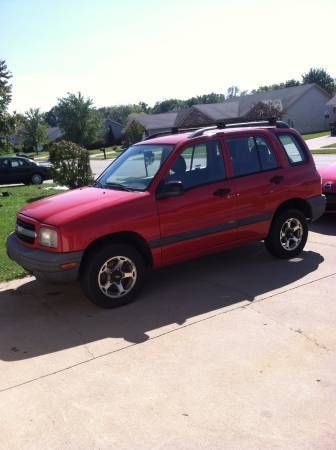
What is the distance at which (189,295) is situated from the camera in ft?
17.6

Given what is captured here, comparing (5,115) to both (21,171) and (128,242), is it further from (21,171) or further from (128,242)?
(128,242)

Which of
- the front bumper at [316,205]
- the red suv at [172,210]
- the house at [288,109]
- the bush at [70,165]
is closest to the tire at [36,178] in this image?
Answer: the bush at [70,165]

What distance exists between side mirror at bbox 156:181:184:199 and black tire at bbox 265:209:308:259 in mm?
1707

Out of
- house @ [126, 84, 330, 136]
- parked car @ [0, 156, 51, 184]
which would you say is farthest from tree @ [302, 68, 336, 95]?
parked car @ [0, 156, 51, 184]

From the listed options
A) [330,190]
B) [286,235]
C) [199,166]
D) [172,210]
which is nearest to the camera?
[172,210]

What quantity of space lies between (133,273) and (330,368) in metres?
2.32

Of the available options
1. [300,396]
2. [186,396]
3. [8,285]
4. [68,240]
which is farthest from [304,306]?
[8,285]

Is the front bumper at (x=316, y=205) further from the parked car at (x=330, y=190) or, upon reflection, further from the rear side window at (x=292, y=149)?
the parked car at (x=330, y=190)

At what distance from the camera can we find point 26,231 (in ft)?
17.3

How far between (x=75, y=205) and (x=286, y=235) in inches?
116

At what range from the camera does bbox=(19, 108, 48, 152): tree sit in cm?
6744

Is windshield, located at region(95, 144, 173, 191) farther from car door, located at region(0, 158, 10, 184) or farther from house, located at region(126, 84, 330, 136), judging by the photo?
house, located at region(126, 84, 330, 136)

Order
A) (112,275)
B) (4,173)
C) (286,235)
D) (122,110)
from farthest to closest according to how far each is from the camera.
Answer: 1. (122,110)
2. (4,173)
3. (286,235)
4. (112,275)

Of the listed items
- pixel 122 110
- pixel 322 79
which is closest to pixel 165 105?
pixel 122 110
